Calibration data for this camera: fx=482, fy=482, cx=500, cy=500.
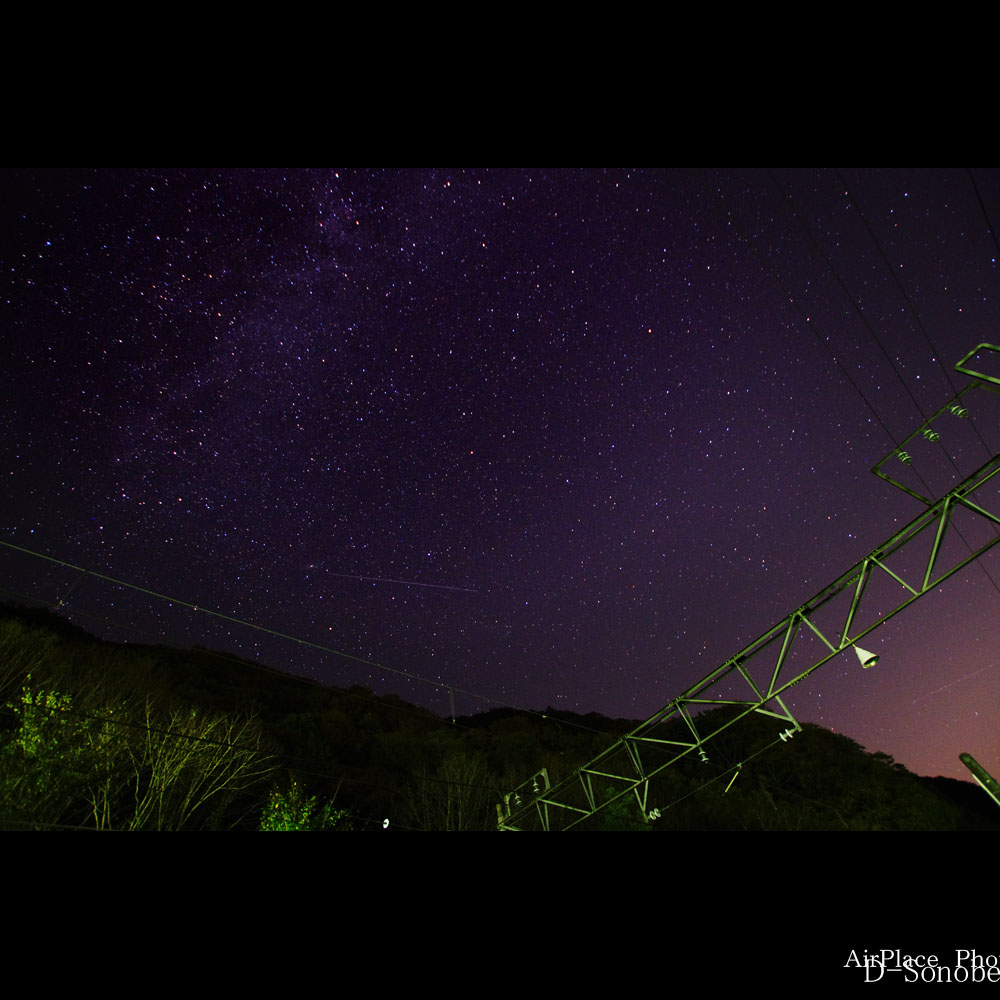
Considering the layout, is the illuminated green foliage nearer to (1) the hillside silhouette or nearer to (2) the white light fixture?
(1) the hillside silhouette

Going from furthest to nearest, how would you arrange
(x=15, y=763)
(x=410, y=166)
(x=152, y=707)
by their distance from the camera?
(x=152, y=707), (x=15, y=763), (x=410, y=166)

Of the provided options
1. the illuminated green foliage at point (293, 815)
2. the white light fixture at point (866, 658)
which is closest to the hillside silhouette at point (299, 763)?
the illuminated green foliage at point (293, 815)

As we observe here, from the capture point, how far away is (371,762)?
29.9 meters

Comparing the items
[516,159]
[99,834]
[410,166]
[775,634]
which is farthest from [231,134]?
[775,634]

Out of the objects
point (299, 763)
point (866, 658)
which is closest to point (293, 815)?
point (299, 763)

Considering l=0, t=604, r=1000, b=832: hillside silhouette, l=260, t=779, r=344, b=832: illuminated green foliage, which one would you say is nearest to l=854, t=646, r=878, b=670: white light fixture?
l=0, t=604, r=1000, b=832: hillside silhouette

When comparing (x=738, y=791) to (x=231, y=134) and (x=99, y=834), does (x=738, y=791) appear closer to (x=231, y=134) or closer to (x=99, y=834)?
(x=99, y=834)

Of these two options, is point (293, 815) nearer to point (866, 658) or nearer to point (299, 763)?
point (299, 763)

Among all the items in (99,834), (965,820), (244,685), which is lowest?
(965,820)

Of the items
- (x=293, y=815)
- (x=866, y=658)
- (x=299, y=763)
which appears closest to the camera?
(x=866, y=658)

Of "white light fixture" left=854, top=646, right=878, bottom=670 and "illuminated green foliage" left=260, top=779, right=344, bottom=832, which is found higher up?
"illuminated green foliage" left=260, top=779, right=344, bottom=832

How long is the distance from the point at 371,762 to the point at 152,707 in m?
12.8

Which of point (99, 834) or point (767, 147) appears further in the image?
point (99, 834)

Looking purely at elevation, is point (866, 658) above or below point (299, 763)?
below
